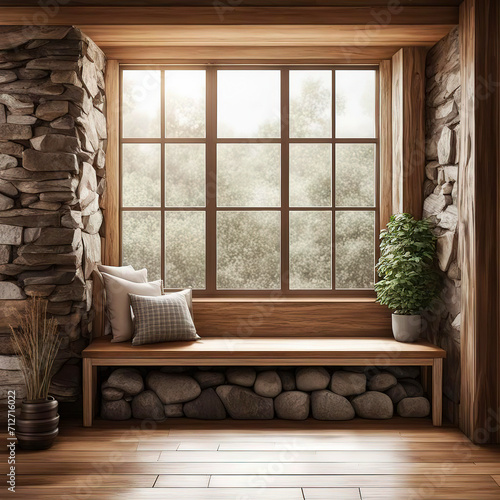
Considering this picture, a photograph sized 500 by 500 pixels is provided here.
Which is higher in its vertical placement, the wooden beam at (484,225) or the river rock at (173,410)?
the wooden beam at (484,225)

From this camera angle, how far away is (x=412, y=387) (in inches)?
153

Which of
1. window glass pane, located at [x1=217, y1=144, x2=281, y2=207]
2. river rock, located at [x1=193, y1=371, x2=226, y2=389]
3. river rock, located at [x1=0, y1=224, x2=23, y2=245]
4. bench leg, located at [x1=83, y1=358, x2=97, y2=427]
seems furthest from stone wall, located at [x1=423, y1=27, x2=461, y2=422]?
river rock, located at [x1=0, y1=224, x2=23, y2=245]

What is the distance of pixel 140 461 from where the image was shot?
→ 9.96 ft

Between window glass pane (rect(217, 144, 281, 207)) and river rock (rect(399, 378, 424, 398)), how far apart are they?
1641mm

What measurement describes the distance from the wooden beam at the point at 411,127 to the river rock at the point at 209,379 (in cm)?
182

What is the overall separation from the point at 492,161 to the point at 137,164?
2.59 metres

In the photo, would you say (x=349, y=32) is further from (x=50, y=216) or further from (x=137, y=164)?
(x=50, y=216)

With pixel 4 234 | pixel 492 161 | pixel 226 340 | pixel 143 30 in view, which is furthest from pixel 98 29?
pixel 492 161

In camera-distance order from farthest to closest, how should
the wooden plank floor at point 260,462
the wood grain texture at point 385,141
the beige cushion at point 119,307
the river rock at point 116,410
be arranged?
1. the wood grain texture at point 385,141
2. the beige cushion at point 119,307
3. the river rock at point 116,410
4. the wooden plank floor at point 260,462

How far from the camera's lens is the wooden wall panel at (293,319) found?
4176 mm

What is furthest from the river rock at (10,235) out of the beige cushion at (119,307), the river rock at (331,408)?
the river rock at (331,408)

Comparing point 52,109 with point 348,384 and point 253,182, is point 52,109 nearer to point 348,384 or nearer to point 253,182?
point 253,182

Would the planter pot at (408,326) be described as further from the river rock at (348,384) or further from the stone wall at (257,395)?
the river rock at (348,384)

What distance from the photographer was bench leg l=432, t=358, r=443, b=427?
3.64 metres
